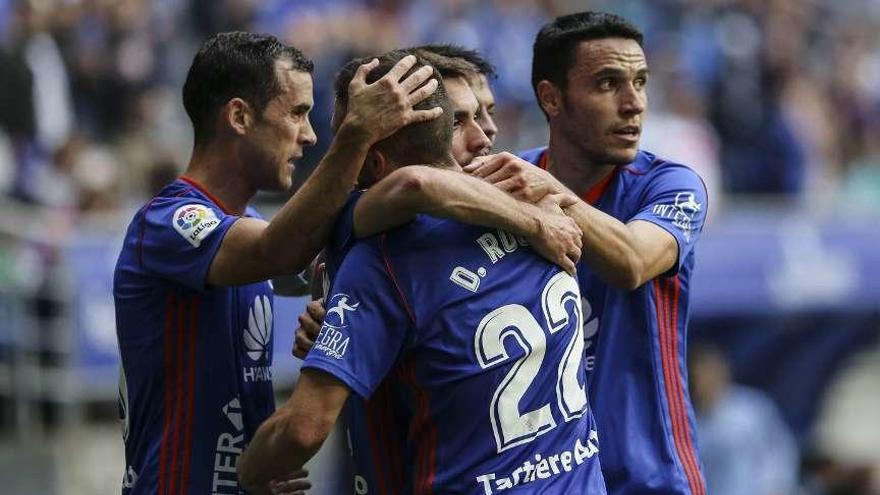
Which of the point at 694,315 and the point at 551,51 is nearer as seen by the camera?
the point at 551,51

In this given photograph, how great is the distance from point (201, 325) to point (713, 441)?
21.6ft

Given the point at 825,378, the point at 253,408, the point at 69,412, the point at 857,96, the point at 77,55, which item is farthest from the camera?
the point at 857,96

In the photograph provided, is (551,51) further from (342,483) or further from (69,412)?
(342,483)

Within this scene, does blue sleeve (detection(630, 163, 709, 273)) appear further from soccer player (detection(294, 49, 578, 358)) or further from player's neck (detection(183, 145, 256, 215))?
player's neck (detection(183, 145, 256, 215))

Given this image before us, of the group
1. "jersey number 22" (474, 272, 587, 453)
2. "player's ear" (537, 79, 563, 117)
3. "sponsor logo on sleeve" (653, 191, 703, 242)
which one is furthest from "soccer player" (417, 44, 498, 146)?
"jersey number 22" (474, 272, 587, 453)

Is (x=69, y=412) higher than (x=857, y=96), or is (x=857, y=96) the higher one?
(x=857, y=96)

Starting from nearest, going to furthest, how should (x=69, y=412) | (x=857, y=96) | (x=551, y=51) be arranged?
(x=551, y=51) → (x=69, y=412) → (x=857, y=96)

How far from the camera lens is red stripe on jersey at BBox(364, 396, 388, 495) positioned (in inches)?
198

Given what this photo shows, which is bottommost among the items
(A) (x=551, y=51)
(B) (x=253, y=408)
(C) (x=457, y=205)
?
(B) (x=253, y=408)

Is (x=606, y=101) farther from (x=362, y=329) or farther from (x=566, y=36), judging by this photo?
(x=362, y=329)

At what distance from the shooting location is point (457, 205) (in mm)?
4699

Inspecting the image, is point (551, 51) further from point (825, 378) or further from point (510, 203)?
point (825, 378)

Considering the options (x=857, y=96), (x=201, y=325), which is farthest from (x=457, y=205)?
(x=857, y=96)

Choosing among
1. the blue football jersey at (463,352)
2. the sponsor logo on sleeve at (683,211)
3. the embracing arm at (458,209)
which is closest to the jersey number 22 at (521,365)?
the blue football jersey at (463,352)
